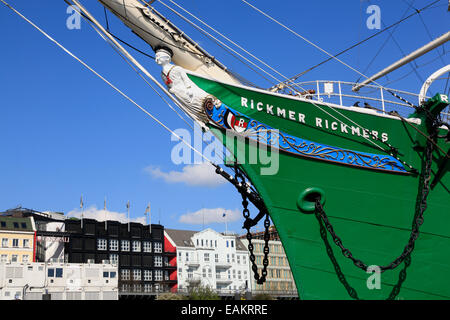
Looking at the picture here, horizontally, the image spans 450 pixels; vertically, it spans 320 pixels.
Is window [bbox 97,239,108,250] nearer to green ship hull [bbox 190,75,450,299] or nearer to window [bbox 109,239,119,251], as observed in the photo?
window [bbox 109,239,119,251]

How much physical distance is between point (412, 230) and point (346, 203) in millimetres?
1572

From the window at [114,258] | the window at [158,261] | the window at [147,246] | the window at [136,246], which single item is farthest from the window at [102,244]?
the window at [158,261]

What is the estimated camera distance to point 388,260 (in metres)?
11.2

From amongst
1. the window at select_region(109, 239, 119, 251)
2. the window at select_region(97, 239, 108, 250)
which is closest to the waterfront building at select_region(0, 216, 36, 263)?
the window at select_region(97, 239, 108, 250)

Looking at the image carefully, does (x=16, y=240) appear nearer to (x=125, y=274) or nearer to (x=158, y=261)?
(x=125, y=274)

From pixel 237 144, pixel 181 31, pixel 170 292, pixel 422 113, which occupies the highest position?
pixel 181 31

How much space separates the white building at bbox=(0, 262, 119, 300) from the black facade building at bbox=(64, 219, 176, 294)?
1810mm

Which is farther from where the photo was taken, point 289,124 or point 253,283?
point 253,283

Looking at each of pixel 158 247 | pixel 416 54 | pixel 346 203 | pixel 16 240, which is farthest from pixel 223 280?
pixel 346 203

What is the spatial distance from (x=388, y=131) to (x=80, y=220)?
4592cm

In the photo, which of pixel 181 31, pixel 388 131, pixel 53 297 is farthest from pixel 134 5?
pixel 53 297

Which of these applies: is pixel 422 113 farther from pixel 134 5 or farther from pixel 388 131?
pixel 134 5

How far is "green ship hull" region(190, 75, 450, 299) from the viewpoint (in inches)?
428

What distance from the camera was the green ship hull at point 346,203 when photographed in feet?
35.7
